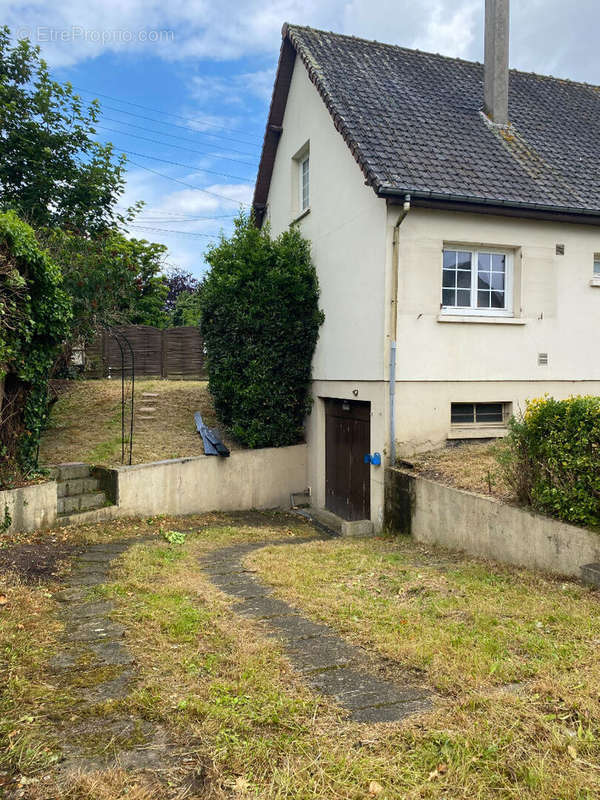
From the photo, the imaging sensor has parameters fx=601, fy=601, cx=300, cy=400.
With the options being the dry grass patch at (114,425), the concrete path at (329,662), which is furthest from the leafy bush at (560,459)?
the dry grass patch at (114,425)

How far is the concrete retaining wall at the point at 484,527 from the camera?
580 centimetres

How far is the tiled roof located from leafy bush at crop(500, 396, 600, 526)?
14.7ft

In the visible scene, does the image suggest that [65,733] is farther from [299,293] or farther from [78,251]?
[78,251]

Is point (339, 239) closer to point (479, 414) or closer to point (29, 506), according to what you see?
point (479, 414)

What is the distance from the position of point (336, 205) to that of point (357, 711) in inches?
374

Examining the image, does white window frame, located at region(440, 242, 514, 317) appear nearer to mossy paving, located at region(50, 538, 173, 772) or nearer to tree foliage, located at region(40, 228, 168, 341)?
mossy paving, located at region(50, 538, 173, 772)

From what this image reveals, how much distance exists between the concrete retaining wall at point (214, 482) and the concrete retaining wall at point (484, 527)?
3.29 m

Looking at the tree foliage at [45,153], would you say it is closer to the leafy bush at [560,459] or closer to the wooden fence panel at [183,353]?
the wooden fence panel at [183,353]

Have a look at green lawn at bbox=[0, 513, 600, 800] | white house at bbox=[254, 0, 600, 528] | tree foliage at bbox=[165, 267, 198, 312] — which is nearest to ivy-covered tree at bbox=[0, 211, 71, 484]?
green lawn at bbox=[0, 513, 600, 800]

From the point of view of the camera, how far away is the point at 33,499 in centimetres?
793

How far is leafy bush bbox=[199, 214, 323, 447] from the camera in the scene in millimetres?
11789

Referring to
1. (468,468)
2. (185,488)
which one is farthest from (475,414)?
(185,488)

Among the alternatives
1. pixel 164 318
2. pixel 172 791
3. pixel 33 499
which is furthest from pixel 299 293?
pixel 164 318

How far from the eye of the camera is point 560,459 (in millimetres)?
5914
